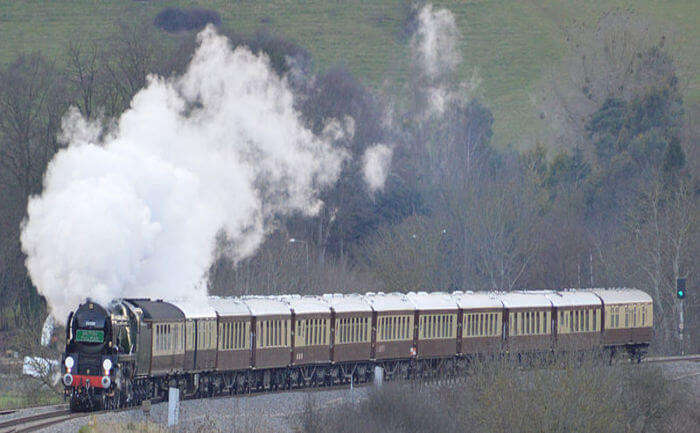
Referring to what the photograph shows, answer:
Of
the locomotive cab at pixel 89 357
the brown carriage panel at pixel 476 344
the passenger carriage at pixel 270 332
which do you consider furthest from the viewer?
the brown carriage panel at pixel 476 344

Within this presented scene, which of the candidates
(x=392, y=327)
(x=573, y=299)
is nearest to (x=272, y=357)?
(x=392, y=327)

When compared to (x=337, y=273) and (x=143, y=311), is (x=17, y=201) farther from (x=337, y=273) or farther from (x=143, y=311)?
(x=143, y=311)

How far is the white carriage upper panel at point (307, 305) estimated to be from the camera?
2025 inches

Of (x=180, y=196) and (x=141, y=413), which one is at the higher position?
(x=180, y=196)

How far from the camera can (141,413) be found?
3697 centimetres

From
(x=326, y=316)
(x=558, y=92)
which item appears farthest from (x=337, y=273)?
(x=558, y=92)

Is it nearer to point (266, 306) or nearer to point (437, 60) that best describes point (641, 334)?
point (266, 306)

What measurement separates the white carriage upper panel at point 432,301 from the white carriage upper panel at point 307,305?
509 cm

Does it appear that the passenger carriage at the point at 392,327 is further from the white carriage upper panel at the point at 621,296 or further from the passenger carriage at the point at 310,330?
the white carriage upper panel at the point at 621,296

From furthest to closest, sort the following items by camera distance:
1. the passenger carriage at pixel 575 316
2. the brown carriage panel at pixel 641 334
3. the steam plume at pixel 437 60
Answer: the steam plume at pixel 437 60, the brown carriage panel at pixel 641 334, the passenger carriage at pixel 575 316

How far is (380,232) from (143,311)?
199ft

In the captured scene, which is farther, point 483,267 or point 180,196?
point 483,267

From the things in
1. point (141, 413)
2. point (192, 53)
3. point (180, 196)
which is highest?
point (192, 53)

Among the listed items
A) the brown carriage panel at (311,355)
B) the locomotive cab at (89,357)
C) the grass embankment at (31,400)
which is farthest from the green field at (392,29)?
the locomotive cab at (89,357)
